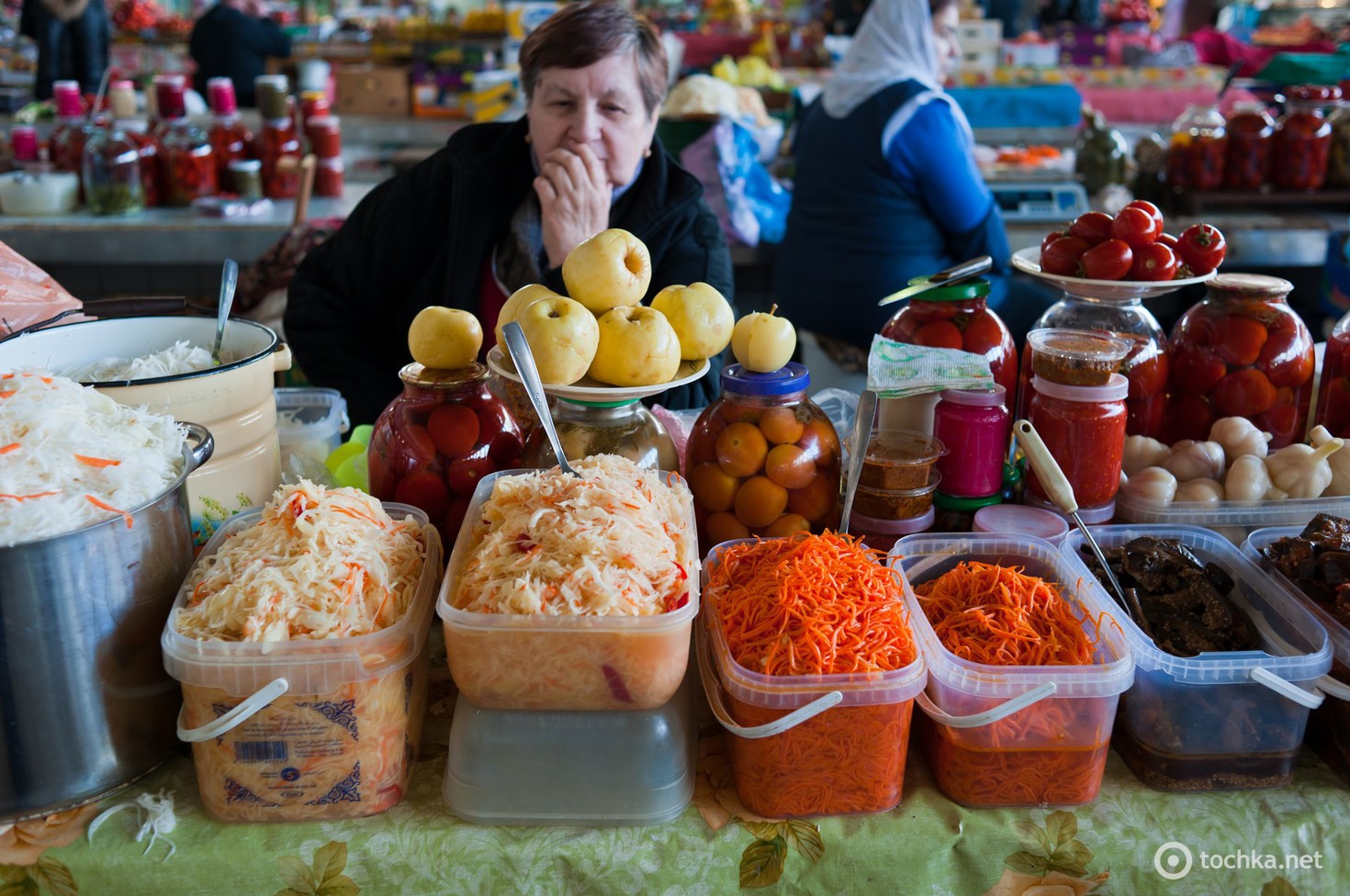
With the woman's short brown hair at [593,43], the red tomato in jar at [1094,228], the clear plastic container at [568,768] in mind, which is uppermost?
the woman's short brown hair at [593,43]

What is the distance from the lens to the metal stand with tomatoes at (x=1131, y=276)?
1.66m

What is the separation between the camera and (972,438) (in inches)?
60.5

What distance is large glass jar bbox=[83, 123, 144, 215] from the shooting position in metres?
4.11

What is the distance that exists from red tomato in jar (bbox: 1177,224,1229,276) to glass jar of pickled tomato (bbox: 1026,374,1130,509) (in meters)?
0.35

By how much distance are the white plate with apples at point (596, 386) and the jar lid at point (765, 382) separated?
0.16 ft

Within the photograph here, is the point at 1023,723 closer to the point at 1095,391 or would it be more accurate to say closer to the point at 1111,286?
the point at 1095,391

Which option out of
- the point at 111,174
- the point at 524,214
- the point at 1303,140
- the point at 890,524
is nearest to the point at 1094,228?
the point at 890,524

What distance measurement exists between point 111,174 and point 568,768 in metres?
3.99

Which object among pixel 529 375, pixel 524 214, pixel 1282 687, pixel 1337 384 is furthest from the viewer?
pixel 524 214

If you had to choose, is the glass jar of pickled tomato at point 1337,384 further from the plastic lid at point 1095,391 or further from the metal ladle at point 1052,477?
the metal ladle at point 1052,477

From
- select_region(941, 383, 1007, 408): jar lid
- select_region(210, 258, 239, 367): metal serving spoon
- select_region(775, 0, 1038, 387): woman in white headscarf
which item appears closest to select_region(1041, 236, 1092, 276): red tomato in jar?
select_region(941, 383, 1007, 408): jar lid

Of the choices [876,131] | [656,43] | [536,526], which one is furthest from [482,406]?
[876,131]

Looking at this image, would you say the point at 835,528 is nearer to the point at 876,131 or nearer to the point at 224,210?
the point at 876,131

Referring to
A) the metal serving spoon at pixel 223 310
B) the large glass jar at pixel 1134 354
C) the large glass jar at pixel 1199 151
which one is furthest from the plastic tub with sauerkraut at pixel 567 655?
the large glass jar at pixel 1199 151
